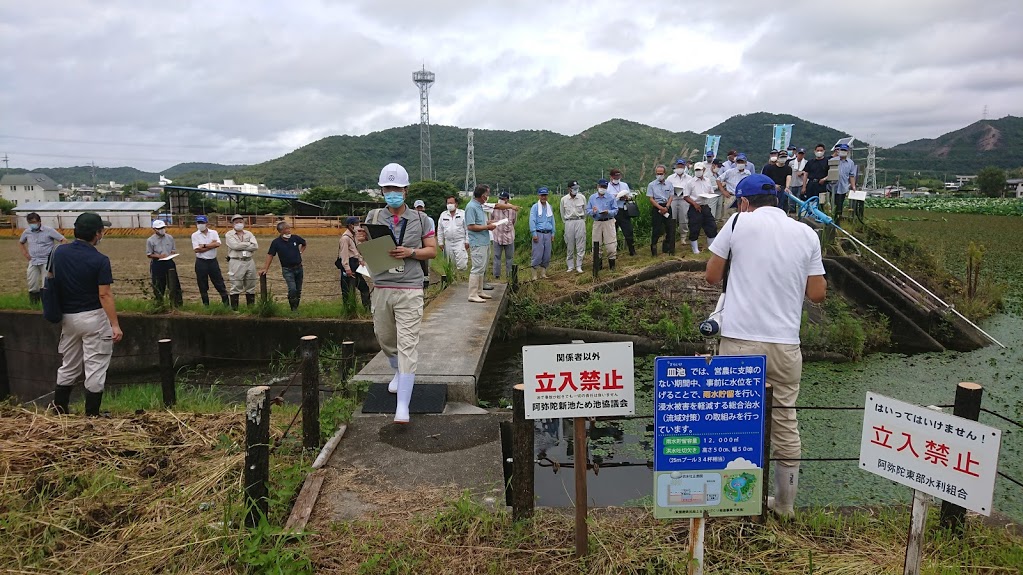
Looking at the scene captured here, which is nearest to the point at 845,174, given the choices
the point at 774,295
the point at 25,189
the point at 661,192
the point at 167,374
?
the point at 661,192

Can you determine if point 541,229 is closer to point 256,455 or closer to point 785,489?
point 785,489

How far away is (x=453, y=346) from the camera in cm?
688

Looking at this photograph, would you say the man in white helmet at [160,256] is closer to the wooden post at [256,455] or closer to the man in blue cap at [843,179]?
the wooden post at [256,455]

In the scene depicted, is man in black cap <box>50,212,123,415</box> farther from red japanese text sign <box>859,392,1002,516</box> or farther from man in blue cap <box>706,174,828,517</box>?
red japanese text sign <box>859,392,1002,516</box>

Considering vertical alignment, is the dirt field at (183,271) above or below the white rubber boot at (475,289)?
below

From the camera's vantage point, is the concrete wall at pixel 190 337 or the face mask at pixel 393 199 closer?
the face mask at pixel 393 199

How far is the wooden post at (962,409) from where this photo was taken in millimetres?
3012

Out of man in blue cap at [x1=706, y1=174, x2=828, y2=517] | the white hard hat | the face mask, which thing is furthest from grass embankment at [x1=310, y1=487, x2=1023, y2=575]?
the white hard hat

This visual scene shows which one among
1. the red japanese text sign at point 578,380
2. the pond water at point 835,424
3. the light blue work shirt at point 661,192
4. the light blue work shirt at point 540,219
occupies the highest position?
the light blue work shirt at point 661,192

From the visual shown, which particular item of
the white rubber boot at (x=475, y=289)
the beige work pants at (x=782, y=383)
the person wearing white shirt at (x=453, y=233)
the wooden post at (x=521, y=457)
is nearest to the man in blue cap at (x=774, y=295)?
the beige work pants at (x=782, y=383)

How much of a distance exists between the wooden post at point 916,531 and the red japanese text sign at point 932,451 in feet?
0.26

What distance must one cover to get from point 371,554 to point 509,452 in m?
2.08

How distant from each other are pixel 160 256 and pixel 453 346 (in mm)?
5786

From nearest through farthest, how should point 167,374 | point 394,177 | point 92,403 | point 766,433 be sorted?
point 766,433 → point 394,177 → point 92,403 → point 167,374
